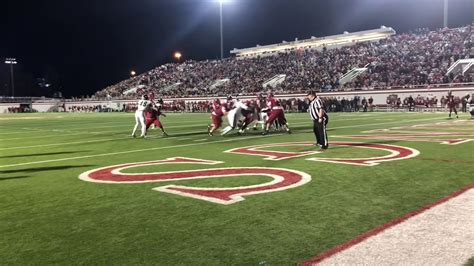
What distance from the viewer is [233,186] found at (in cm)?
679

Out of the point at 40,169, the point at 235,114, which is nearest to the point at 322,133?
the point at 235,114

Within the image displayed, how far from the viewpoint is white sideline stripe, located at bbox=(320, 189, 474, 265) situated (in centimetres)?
372

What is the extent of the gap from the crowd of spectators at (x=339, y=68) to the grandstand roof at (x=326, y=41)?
381 centimetres

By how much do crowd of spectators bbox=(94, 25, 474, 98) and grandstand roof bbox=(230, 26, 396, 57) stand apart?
3.81 metres

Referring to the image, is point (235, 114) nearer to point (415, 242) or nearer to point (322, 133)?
point (322, 133)

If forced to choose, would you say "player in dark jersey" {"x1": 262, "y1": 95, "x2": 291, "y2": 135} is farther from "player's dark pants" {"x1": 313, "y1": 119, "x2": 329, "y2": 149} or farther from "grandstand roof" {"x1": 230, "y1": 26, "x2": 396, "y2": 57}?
"grandstand roof" {"x1": 230, "y1": 26, "x2": 396, "y2": 57}

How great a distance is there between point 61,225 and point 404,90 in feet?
128

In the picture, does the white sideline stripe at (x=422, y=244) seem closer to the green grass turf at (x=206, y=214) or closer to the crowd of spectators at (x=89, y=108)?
the green grass turf at (x=206, y=214)

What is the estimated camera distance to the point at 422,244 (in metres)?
4.07

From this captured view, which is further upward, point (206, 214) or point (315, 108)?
point (315, 108)

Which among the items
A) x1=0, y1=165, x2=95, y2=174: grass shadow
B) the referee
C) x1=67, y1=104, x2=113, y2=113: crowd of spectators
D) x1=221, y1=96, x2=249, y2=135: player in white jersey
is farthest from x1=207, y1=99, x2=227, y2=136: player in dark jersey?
x1=67, y1=104, x2=113, y2=113: crowd of spectators

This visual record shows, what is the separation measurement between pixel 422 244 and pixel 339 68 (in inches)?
1889

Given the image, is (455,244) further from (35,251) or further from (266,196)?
(35,251)

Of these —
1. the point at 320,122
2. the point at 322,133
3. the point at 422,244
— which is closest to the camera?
the point at 422,244
